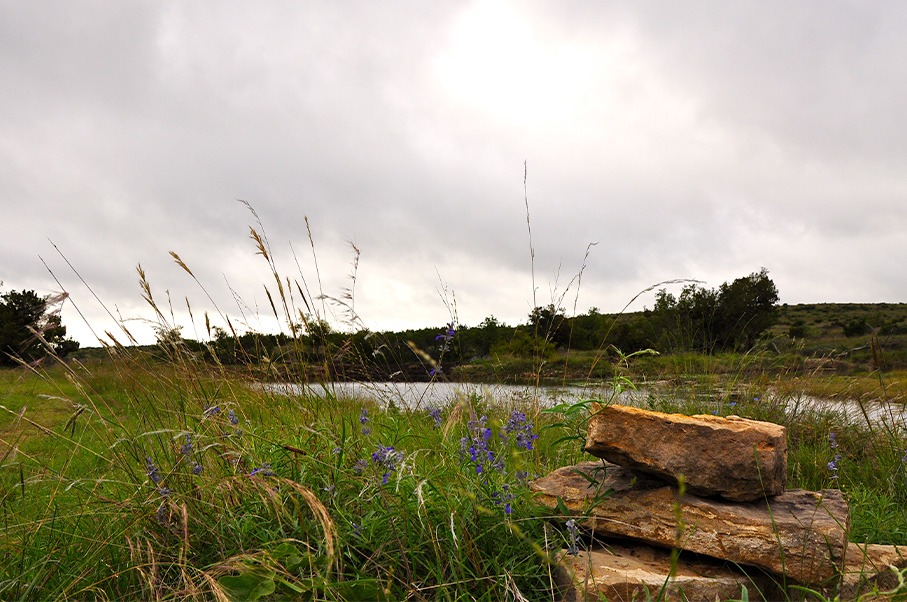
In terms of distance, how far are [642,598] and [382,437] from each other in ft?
5.37

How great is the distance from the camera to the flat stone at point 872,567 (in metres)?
2.29

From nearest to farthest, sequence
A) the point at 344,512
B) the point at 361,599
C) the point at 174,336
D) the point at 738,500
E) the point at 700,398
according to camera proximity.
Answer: the point at 361,599
the point at 344,512
the point at 738,500
the point at 174,336
the point at 700,398

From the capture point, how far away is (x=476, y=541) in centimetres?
217

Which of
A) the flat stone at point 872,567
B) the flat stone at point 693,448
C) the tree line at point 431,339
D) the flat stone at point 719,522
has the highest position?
the tree line at point 431,339

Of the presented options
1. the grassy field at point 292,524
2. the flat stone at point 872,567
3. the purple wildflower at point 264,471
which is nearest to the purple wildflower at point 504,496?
the grassy field at point 292,524

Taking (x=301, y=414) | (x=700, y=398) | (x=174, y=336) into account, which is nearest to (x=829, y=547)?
(x=301, y=414)

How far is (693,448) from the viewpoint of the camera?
2.50 m

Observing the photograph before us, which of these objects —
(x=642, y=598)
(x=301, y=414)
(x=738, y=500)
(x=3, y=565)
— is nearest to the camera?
(x=642, y=598)

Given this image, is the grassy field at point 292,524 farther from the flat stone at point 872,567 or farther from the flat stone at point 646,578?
the flat stone at point 872,567

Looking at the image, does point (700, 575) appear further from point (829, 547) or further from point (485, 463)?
point (485, 463)

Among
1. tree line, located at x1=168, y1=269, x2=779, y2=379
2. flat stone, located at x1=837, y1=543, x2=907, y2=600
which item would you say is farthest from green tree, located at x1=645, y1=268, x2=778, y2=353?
flat stone, located at x1=837, y1=543, x2=907, y2=600

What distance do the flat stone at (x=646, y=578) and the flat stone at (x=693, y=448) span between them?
0.35 m

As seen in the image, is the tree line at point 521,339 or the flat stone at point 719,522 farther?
the tree line at point 521,339

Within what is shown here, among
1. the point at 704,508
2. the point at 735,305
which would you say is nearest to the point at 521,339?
the point at 704,508
